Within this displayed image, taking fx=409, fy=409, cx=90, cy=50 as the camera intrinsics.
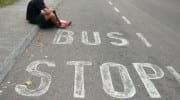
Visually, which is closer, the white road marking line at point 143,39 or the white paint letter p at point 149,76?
the white paint letter p at point 149,76

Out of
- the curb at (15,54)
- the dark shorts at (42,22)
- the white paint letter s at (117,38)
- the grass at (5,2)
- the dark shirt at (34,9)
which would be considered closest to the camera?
the curb at (15,54)

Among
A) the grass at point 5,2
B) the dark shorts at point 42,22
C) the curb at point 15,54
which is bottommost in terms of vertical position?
the grass at point 5,2

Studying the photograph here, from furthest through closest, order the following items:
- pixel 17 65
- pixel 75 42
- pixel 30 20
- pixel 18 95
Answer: pixel 30 20 → pixel 75 42 → pixel 17 65 → pixel 18 95

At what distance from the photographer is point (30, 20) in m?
13.9

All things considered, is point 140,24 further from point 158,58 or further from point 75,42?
point 158,58

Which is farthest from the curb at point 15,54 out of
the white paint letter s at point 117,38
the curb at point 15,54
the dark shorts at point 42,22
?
the white paint letter s at point 117,38

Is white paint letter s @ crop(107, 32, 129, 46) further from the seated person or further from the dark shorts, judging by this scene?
the dark shorts

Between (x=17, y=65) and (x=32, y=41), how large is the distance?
286 centimetres

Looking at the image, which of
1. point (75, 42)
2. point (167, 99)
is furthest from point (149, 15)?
point (167, 99)

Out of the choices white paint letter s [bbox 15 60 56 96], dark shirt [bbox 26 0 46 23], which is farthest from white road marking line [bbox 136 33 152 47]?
white paint letter s [bbox 15 60 56 96]

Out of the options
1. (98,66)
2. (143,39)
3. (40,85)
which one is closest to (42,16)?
(143,39)

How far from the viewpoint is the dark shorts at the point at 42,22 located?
43.9ft

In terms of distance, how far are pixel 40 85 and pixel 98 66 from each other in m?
1.78

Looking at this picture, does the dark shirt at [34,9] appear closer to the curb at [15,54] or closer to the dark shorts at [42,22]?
the dark shorts at [42,22]
